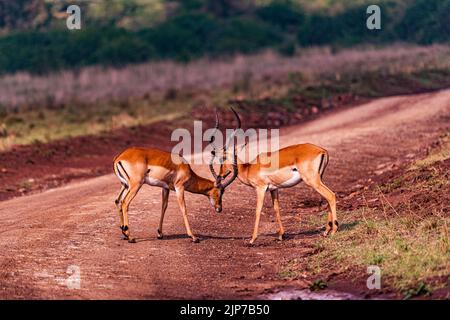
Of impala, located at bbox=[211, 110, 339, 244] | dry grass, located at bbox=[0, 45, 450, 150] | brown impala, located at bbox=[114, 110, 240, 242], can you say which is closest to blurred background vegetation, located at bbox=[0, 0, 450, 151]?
dry grass, located at bbox=[0, 45, 450, 150]

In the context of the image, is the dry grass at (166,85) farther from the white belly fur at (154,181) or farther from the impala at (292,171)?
the impala at (292,171)

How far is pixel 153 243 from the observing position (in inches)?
538

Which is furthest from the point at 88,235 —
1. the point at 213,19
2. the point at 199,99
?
the point at 213,19

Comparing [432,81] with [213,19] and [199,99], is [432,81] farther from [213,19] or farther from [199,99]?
[213,19]

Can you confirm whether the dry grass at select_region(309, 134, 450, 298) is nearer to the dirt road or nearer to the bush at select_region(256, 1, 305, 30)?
the dirt road

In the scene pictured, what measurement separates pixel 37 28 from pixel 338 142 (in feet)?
146

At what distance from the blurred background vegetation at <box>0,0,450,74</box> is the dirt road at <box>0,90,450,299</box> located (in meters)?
34.7

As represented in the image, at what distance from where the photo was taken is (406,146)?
24.5 metres

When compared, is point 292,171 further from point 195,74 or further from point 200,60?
point 200,60

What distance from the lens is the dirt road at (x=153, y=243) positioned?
1088 cm

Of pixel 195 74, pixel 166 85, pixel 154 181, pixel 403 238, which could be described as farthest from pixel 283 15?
pixel 403 238

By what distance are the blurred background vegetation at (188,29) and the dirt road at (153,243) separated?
34655 millimetres

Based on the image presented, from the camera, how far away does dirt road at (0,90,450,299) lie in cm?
1088

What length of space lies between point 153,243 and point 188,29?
5016cm
